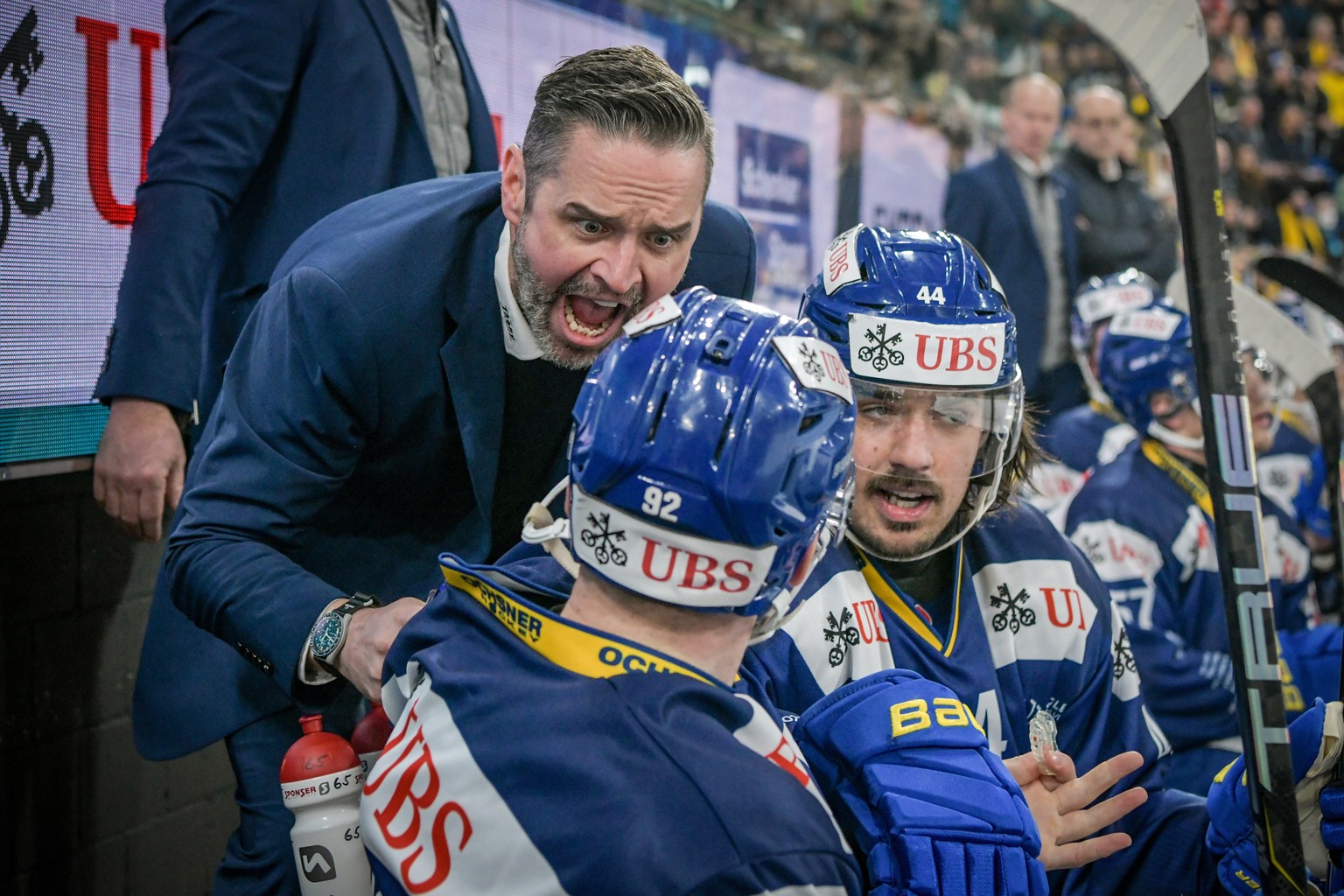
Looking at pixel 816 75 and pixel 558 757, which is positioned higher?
pixel 816 75

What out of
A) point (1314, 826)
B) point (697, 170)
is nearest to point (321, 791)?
point (697, 170)

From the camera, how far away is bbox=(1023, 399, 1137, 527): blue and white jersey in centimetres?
445

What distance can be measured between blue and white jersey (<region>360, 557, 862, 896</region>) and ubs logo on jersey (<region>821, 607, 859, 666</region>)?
0.57m

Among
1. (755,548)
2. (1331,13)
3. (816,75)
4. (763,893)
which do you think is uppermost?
(1331,13)

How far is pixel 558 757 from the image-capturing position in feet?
3.61

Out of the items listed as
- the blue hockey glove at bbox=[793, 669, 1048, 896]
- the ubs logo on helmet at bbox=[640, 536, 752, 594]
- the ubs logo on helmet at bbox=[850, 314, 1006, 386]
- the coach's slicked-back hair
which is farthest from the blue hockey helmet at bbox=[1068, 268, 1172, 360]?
the ubs logo on helmet at bbox=[640, 536, 752, 594]

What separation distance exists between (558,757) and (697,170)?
1.14 meters

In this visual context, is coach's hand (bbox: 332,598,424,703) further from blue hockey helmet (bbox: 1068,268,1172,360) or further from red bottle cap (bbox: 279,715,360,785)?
blue hockey helmet (bbox: 1068,268,1172,360)

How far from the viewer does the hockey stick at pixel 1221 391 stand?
4.41ft

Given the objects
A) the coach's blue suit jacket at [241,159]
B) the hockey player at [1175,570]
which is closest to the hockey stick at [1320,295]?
the hockey player at [1175,570]

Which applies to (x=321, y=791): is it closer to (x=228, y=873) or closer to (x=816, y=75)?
(x=228, y=873)

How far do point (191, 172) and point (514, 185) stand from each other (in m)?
0.64

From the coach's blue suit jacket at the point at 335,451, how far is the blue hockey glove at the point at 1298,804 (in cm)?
124

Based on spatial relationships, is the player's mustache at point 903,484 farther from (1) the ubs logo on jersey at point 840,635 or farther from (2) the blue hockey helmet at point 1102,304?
(2) the blue hockey helmet at point 1102,304
